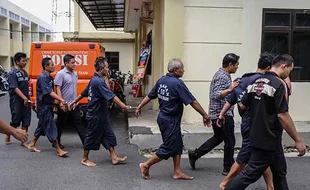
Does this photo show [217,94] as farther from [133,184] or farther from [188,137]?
[188,137]

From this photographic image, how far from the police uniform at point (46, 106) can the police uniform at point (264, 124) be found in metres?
3.80

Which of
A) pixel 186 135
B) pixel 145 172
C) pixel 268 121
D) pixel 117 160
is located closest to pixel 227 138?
pixel 145 172

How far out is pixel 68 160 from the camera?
6.36 m

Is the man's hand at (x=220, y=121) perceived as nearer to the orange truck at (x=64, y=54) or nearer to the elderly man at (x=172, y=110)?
the elderly man at (x=172, y=110)

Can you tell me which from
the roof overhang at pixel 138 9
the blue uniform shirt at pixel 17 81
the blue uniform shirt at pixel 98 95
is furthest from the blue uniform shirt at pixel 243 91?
the roof overhang at pixel 138 9

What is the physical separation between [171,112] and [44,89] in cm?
265

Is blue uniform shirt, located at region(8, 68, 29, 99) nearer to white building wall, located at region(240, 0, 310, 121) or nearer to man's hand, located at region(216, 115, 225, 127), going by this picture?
man's hand, located at region(216, 115, 225, 127)

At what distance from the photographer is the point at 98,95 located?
229 inches

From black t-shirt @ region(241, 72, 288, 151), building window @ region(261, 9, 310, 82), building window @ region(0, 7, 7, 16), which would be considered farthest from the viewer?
building window @ region(0, 7, 7, 16)

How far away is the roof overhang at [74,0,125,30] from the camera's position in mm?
15641

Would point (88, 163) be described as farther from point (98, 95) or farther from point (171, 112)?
point (171, 112)

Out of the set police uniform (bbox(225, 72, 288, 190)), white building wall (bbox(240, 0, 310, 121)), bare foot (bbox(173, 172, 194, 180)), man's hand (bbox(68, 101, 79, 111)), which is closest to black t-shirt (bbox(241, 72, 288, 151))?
police uniform (bbox(225, 72, 288, 190))

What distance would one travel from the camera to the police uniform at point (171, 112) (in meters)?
5.08

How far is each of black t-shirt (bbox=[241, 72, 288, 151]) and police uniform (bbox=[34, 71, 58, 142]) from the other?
156 inches
